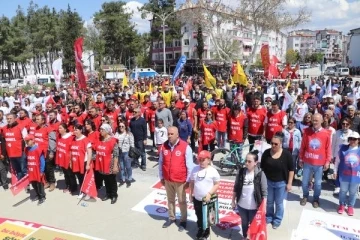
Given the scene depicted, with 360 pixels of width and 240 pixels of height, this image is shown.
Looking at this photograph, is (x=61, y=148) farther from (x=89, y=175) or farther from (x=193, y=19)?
(x=193, y=19)

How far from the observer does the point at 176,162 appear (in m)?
5.11

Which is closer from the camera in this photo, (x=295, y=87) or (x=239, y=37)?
(x=295, y=87)

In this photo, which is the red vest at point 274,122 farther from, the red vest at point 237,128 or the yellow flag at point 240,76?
the yellow flag at point 240,76

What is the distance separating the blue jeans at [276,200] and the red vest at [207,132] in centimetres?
309

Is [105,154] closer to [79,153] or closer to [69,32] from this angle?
[79,153]

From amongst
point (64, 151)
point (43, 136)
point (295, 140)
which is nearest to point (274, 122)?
point (295, 140)

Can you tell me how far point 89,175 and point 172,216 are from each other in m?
1.96

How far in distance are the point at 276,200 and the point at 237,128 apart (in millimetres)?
2776

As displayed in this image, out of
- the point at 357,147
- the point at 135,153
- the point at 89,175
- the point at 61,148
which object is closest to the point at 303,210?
the point at 357,147

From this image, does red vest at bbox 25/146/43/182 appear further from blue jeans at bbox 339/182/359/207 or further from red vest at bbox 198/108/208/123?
blue jeans at bbox 339/182/359/207

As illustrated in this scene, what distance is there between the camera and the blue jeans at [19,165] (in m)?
7.57

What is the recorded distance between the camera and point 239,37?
69.2m

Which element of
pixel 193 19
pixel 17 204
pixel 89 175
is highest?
pixel 193 19

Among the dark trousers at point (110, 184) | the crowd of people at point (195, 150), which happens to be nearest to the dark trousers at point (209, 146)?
the crowd of people at point (195, 150)
